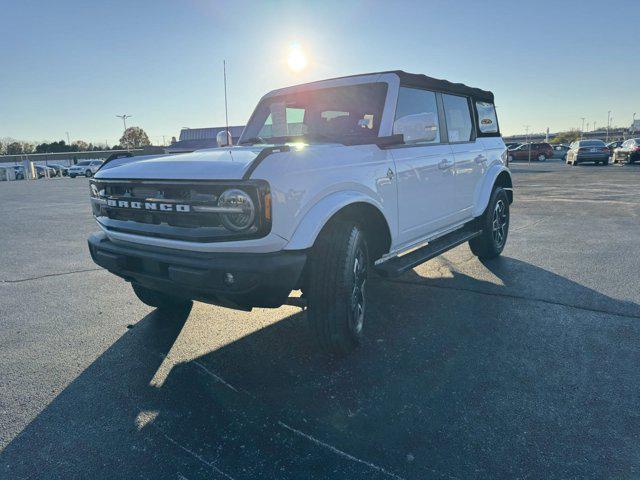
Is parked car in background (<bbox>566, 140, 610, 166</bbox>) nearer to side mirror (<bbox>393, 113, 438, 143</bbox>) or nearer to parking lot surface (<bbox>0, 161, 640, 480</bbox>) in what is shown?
parking lot surface (<bbox>0, 161, 640, 480</bbox>)

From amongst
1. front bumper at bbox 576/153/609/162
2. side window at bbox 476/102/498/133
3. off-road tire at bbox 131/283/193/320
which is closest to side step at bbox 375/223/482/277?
side window at bbox 476/102/498/133

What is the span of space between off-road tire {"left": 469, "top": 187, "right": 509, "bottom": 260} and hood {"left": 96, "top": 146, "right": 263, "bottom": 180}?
3.55 meters

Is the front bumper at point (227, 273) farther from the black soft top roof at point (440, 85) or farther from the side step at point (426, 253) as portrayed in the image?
the black soft top roof at point (440, 85)

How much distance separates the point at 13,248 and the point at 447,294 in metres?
6.64

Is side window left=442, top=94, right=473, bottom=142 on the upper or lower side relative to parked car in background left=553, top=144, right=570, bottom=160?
upper

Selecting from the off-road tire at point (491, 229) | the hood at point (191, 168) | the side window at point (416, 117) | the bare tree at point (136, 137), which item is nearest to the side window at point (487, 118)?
the off-road tire at point (491, 229)

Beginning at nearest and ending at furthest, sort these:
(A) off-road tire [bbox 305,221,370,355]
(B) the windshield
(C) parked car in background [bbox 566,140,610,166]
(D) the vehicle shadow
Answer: (D) the vehicle shadow → (A) off-road tire [bbox 305,221,370,355] → (B) the windshield → (C) parked car in background [bbox 566,140,610,166]

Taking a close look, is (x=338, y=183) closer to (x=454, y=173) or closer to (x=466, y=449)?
(x=466, y=449)

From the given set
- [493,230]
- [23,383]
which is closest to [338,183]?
[23,383]

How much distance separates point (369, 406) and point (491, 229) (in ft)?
12.0

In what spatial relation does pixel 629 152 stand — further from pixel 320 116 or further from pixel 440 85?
pixel 320 116

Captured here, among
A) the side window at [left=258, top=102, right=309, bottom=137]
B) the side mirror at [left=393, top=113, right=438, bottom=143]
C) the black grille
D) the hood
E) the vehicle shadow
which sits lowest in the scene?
the vehicle shadow

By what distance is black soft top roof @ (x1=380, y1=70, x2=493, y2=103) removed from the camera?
4.02m

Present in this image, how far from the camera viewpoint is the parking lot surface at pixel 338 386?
2182 mm
